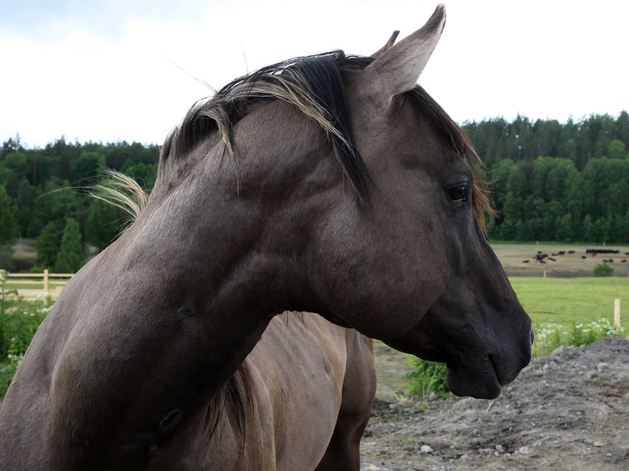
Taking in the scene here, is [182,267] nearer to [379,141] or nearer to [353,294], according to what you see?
[353,294]

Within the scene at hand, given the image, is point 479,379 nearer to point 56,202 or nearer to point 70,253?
point 70,253

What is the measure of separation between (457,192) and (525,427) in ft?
16.2

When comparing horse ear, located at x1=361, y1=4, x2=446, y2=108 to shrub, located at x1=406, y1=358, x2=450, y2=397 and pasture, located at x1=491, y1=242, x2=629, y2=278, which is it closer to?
shrub, located at x1=406, y1=358, x2=450, y2=397

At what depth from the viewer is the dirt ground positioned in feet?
14.9

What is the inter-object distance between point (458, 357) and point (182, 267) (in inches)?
35.1

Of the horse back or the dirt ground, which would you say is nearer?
the horse back

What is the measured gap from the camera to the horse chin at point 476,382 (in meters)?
1.44

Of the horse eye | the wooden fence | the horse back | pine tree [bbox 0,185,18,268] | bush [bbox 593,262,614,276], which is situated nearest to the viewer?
the horse eye

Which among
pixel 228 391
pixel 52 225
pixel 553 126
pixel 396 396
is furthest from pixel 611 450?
pixel 553 126

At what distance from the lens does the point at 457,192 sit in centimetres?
142

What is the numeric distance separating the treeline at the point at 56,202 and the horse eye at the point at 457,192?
2503 centimetres

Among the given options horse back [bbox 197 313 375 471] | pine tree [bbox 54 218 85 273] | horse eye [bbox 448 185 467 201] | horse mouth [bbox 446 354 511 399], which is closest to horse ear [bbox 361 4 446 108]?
horse eye [bbox 448 185 467 201]

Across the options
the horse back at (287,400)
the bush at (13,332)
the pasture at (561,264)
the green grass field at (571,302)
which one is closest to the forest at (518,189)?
the pasture at (561,264)

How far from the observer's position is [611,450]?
14.8 ft
